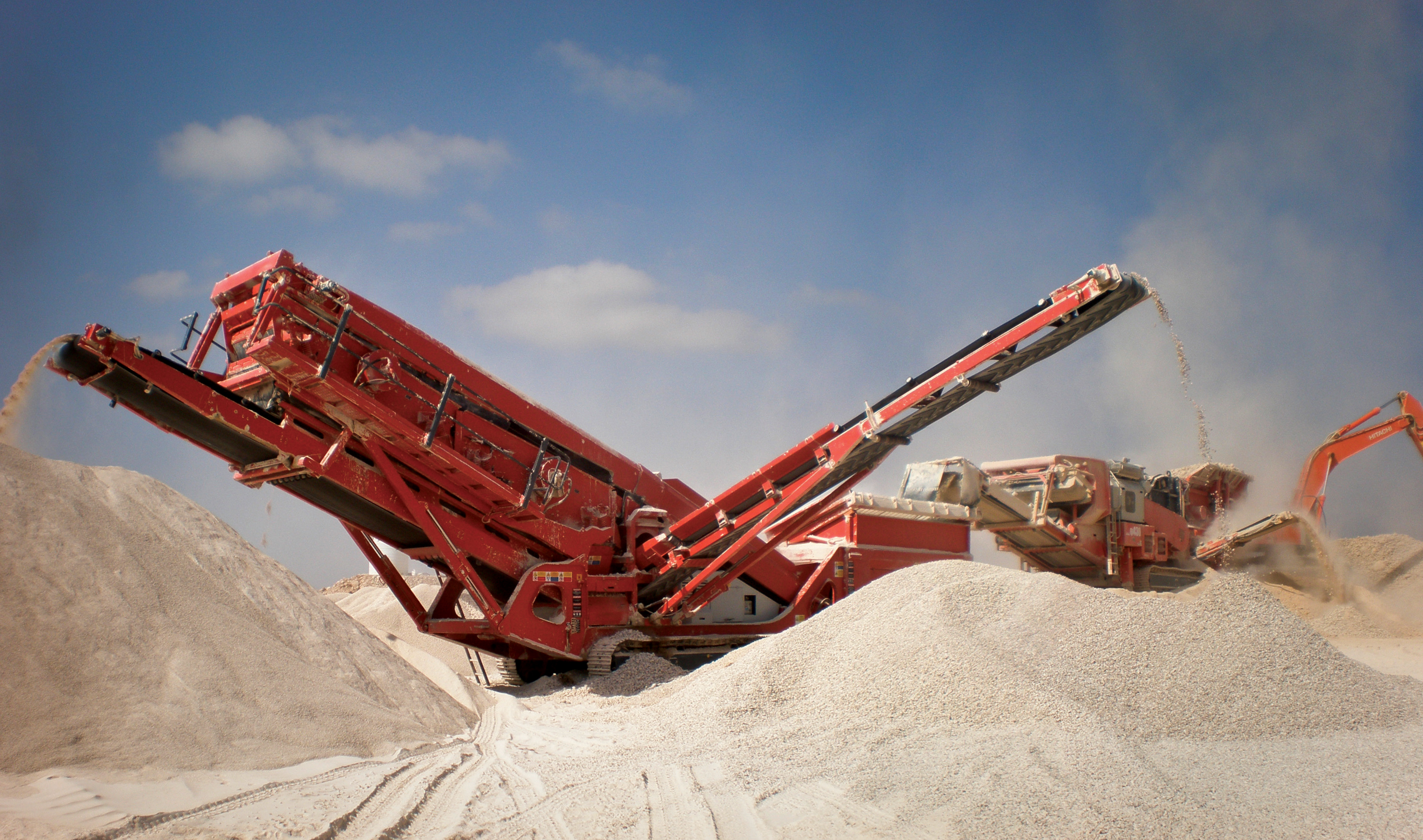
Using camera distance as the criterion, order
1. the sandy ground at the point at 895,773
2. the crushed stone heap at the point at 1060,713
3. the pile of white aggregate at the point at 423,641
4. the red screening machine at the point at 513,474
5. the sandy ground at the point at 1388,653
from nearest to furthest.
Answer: the sandy ground at the point at 895,773 → the crushed stone heap at the point at 1060,713 → the red screening machine at the point at 513,474 → the pile of white aggregate at the point at 423,641 → the sandy ground at the point at 1388,653

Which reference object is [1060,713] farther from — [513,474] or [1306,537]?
[1306,537]

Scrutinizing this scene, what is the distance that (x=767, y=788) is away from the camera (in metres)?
3.51

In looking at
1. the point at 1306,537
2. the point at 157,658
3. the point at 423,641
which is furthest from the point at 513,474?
the point at 1306,537

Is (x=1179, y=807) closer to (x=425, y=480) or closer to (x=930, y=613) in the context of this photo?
(x=930, y=613)

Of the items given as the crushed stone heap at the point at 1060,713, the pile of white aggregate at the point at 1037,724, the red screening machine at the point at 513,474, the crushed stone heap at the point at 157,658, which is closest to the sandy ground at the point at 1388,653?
the pile of white aggregate at the point at 1037,724

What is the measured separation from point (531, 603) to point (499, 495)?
3.25ft

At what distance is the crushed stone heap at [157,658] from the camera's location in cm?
356

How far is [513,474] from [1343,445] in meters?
12.0

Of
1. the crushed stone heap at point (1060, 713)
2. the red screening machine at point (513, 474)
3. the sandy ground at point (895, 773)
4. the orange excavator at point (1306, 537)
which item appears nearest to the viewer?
the sandy ground at point (895, 773)

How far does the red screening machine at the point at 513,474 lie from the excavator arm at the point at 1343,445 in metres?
6.95

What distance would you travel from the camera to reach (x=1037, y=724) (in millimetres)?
3910

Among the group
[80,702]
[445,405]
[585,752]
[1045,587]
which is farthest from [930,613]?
[80,702]

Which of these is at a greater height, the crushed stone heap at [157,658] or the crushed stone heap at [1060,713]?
the crushed stone heap at [1060,713]

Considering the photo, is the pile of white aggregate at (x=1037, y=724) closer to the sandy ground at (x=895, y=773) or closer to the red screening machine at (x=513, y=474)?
the sandy ground at (x=895, y=773)
